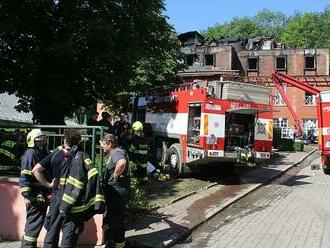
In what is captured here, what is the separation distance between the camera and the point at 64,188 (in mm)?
6871

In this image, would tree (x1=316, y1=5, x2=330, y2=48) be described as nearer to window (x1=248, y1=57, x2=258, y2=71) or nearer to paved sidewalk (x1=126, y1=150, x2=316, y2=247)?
window (x1=248, y1=57, x2=258, y2=71)

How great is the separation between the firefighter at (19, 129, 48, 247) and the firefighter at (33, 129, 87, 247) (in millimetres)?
326

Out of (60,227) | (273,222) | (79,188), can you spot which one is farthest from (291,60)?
(79,188)

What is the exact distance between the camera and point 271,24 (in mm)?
97500

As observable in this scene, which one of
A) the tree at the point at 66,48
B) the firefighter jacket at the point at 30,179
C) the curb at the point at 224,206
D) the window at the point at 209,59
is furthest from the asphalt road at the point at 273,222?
the window at the point at 209,59

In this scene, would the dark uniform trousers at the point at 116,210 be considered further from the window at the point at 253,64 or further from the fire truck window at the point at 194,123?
the window at the point at 253,64

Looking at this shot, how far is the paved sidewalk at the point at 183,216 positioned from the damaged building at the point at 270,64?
123 feet

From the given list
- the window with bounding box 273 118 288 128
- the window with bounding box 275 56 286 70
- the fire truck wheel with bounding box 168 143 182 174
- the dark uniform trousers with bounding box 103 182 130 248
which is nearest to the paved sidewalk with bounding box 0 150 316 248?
the dark uniform trousers with bounding box 103 182 130 248

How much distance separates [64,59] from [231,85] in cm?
482

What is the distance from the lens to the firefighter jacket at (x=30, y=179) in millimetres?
7402

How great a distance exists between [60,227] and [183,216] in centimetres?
407

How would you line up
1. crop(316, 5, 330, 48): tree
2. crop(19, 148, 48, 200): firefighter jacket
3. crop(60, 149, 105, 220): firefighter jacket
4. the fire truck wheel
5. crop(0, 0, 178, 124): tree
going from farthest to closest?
crop(316, 5, 330, 48): tree < the fire truck wheel < crop(0, 0, 178, 124): tree < crop(19, 148, 48, 200): firefighter jacket < crop(60, 149, 105, 220): firefighter jacket

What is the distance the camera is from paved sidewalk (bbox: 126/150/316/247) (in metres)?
8.82

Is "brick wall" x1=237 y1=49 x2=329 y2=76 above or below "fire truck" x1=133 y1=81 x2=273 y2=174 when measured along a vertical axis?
above
